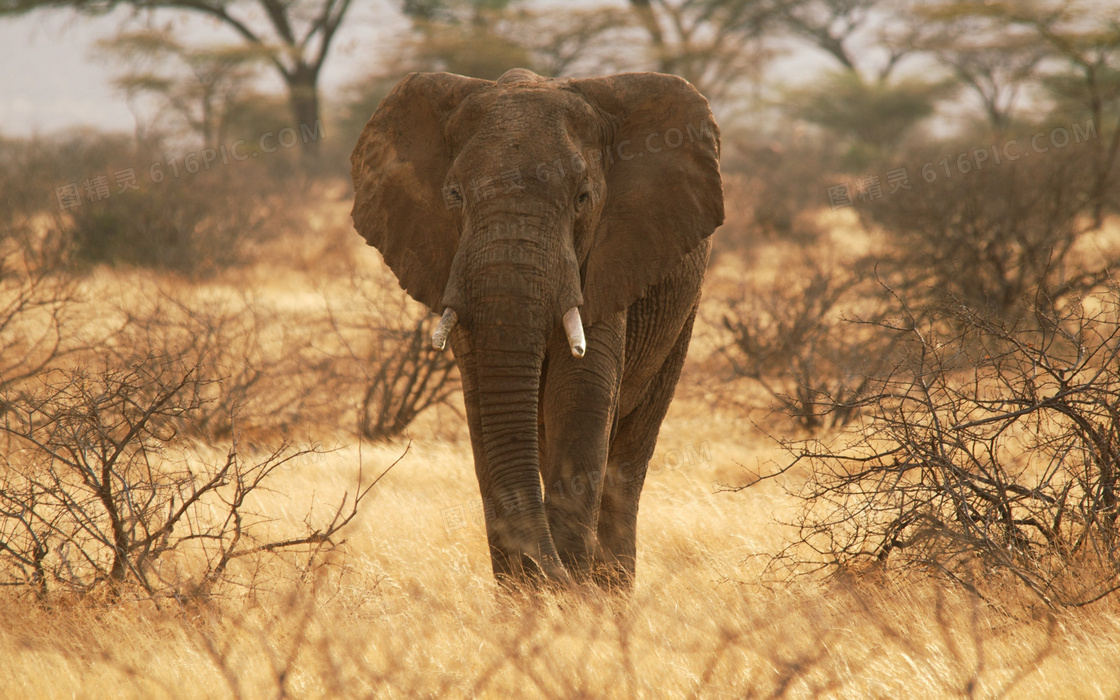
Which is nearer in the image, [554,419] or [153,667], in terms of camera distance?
[153,667]

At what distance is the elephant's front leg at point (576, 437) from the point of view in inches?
174

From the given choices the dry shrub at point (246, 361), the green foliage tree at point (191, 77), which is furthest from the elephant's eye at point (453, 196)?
the green foliage tree at point (191, 77)

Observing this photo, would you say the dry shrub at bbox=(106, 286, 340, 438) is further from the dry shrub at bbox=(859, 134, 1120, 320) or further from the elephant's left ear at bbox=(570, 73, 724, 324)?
the dry shrub at bbox=(859, 134, 1120, 320)

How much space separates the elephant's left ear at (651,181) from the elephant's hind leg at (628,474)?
3.85 ft

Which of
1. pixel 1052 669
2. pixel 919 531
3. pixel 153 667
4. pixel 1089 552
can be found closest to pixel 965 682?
pixel 1052 669

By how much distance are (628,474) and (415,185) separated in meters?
1.96

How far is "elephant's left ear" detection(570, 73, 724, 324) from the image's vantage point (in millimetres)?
4621

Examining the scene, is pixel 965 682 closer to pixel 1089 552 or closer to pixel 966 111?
pixel 1089 552

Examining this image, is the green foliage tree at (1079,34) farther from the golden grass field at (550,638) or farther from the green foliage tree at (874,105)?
the golden grass field at (550,638)

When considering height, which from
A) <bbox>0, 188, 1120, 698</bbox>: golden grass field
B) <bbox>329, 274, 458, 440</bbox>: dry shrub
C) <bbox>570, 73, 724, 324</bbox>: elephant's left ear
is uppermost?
<bbox>570, 73, 724, 324</bbox>: elephant's left ear

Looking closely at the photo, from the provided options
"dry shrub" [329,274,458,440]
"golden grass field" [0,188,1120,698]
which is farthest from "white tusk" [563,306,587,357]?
"dry shrub" [329,274,458,440]

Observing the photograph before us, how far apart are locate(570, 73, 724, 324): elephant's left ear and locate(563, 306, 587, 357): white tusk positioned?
455 mm

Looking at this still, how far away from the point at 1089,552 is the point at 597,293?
237 centimetres

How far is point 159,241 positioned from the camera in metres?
14.6
